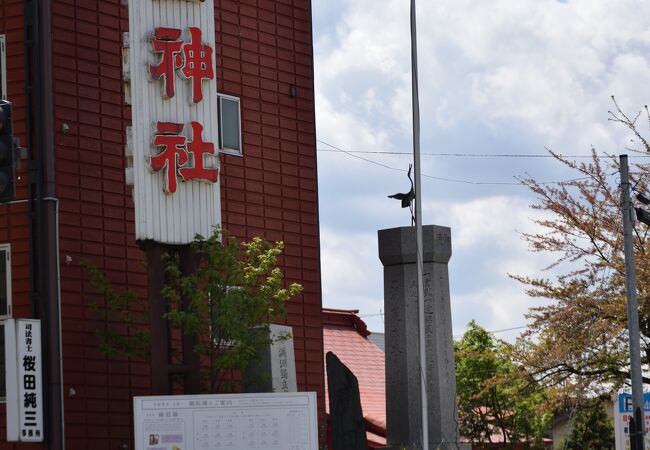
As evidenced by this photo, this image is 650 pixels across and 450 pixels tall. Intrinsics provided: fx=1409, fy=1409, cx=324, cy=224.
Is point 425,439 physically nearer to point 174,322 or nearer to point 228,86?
point 174,322

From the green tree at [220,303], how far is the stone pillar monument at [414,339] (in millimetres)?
3299

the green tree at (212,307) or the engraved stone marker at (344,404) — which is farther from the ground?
the green tree at (212,307)

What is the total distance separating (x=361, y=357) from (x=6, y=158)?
22.7 meters

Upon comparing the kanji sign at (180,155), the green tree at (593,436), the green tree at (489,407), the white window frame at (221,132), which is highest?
the white window frame at (221,132)

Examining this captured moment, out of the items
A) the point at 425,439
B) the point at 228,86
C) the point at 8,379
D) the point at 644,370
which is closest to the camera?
the point at 8,379

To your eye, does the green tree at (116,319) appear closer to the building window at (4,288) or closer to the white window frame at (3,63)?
the building window at (4,288)

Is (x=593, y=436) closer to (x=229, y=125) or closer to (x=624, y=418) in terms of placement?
(x=624, y=418)

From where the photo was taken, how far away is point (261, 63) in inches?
1075

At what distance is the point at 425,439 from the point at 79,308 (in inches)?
240

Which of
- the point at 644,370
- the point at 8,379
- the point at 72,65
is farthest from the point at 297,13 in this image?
the point at 644,370

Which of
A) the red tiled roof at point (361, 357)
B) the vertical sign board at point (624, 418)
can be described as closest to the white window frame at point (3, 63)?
the red tiled roof at point (361, 357)

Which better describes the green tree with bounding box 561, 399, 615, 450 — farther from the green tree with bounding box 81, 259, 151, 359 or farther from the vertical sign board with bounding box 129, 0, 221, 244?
the vertical sign board with bounding box 129, 0, 221, 244

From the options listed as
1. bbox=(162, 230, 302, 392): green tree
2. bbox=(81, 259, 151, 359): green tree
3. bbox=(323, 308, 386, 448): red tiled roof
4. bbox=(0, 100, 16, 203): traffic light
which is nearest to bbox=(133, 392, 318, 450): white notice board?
bbox=(162, 230, 302, 392): green tree

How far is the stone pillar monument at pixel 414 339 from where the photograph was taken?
81.8 ft
